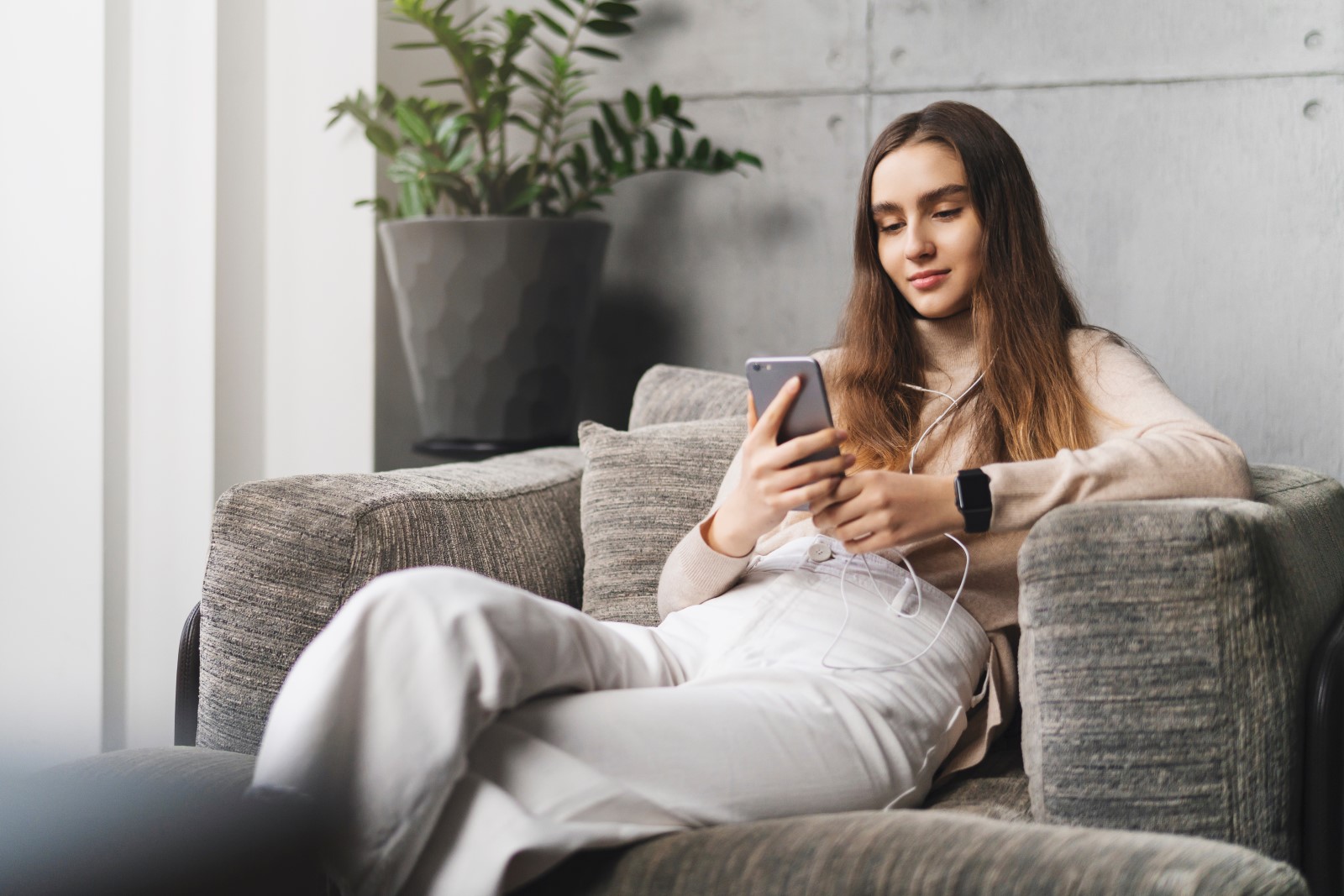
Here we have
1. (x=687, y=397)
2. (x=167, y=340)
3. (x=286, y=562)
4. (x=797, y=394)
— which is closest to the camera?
(x=797, y=394)

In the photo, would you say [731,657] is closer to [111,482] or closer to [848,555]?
[848,555]

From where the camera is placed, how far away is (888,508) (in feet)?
4.00

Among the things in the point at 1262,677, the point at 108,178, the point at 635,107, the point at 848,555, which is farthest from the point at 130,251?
the point at 1262,677

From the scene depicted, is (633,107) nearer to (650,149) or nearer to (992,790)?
(650,149)

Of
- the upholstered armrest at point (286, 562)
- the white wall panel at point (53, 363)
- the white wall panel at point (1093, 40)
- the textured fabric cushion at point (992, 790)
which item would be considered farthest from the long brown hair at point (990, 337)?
the white wall panel at point (53, 363)

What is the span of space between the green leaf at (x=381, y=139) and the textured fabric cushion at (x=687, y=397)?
2.71ft

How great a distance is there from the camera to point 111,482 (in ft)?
7.84

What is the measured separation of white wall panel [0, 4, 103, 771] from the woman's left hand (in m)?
1.70

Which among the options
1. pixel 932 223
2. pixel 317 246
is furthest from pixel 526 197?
pixel 932 223

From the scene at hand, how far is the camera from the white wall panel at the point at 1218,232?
85.1 inches

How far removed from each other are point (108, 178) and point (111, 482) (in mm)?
612

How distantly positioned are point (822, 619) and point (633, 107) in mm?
1489

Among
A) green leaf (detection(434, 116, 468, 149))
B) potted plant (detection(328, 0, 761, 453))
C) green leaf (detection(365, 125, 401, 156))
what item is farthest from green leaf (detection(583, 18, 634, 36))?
green leaf (detection(365, 125, 401, 156))

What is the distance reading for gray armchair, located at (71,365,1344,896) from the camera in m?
0.81
